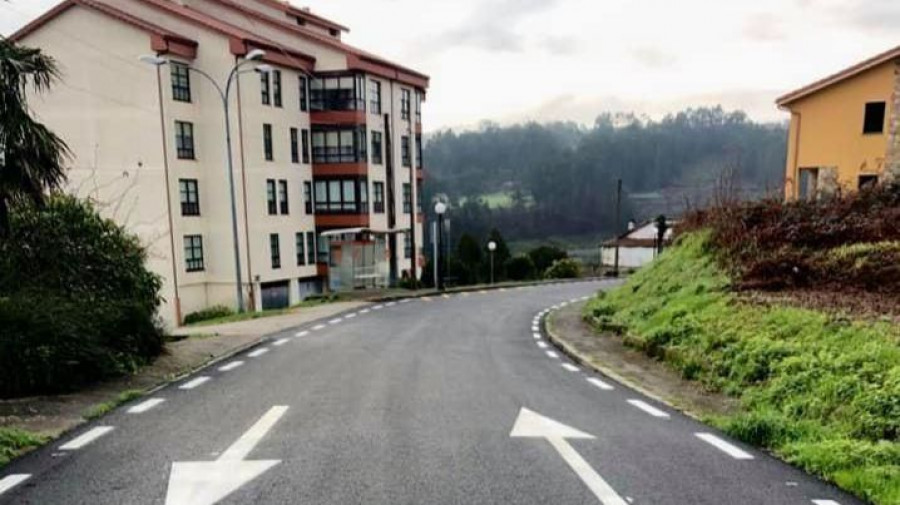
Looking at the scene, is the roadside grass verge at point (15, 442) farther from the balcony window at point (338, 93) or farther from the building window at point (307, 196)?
the balcony window at point (338, 93)

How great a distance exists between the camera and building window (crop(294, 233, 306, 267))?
3350cm

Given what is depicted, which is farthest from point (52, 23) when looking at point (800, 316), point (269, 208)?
point (800, 316)

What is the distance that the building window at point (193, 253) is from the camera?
95.3ft

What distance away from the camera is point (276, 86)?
103 ft

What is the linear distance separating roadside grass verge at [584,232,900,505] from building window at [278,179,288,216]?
81.5 feet

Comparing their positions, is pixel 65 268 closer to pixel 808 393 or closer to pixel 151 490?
pixel 151 490

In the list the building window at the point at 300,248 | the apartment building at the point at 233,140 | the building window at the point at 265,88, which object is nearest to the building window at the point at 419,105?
the apartment building at the point at 233,140

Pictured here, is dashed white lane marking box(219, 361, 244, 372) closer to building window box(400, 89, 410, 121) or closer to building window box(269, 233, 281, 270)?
building window box(269, 233, 281, 270)

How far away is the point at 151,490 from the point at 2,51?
4985mm

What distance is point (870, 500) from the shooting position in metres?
4.00

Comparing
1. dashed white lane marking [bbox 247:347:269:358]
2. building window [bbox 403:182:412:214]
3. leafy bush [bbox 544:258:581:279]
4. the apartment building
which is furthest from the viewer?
leafy bush [bbox 544:258:581:279]

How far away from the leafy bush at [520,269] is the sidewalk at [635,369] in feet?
101

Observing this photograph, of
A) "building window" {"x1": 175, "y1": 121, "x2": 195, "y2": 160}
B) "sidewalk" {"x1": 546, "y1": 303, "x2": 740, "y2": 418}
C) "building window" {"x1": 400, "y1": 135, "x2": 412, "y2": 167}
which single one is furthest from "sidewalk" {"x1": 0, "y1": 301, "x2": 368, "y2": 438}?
"building window" {"x1": 400, "y1": 135, "x2": 412, "y2": 167}

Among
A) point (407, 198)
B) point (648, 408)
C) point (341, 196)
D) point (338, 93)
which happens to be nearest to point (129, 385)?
point (648, 408)
